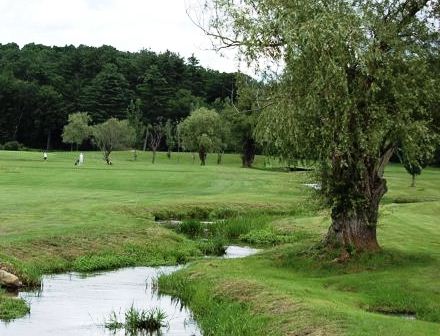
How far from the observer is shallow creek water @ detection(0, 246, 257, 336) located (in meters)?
21.1

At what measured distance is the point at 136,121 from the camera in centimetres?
15900

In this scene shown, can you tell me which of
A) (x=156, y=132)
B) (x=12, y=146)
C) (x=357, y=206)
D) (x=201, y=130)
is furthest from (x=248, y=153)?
(x=357, y=206)

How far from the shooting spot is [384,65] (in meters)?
26.5

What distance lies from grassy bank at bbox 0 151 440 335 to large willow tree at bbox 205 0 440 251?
8.09 feet

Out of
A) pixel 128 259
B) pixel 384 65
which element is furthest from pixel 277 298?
pixel 128 259

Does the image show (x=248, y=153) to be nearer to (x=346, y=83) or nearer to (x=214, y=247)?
(x=214, y=247)

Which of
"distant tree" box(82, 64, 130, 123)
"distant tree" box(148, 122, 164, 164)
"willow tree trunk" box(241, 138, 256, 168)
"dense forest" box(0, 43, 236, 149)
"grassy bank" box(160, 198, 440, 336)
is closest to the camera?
"grassy bank" box(160, 198, 440, 336)

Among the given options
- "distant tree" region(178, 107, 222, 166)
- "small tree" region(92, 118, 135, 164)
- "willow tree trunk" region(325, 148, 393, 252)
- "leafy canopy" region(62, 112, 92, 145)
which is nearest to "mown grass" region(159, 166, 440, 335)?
"willow tree trunk" region(325, 148, 393, 252)

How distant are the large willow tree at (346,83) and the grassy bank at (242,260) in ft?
8.09

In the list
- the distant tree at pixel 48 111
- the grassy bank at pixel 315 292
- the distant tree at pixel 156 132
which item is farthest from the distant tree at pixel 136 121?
the grassy bank at pixel 315 292

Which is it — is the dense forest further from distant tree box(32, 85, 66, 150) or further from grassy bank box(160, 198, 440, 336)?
grassy bank box(160, 198, 440, 336)

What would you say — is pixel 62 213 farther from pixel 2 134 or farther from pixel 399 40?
pixel 2 134

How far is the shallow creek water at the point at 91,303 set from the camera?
2112 cm

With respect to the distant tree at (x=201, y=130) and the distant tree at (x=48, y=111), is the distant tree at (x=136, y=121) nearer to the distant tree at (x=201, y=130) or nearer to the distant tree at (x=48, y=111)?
the distant tree at (x=48, y=111)
